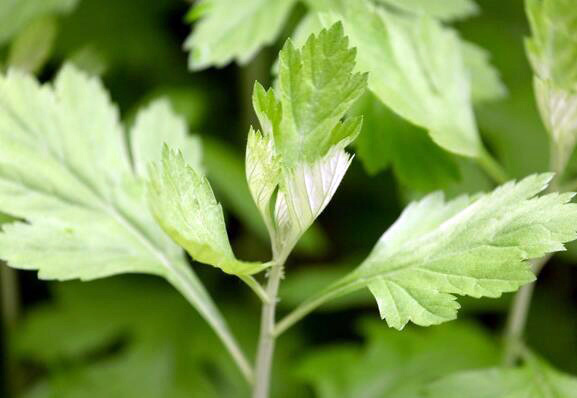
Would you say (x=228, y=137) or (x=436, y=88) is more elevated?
(x=436, y=88)

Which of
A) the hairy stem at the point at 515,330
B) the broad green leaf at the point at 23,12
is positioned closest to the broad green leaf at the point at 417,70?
the hairy stem at the point at 515,330

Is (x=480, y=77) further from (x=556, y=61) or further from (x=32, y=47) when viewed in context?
(x=32, y=47)

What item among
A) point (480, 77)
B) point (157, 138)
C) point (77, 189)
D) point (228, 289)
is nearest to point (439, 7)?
point (480, 77)

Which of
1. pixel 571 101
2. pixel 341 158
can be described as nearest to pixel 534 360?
pixel 571 101

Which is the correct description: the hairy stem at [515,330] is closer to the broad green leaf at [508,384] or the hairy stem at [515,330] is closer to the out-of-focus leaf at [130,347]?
the broad green leaf at [508,384]

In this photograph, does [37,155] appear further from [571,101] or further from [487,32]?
[487,32]

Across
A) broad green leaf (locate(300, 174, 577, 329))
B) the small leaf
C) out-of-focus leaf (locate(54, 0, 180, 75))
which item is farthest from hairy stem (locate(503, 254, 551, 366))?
out-of-focus leaf (locate(54, 0, 180, 75))

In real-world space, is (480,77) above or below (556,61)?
below
